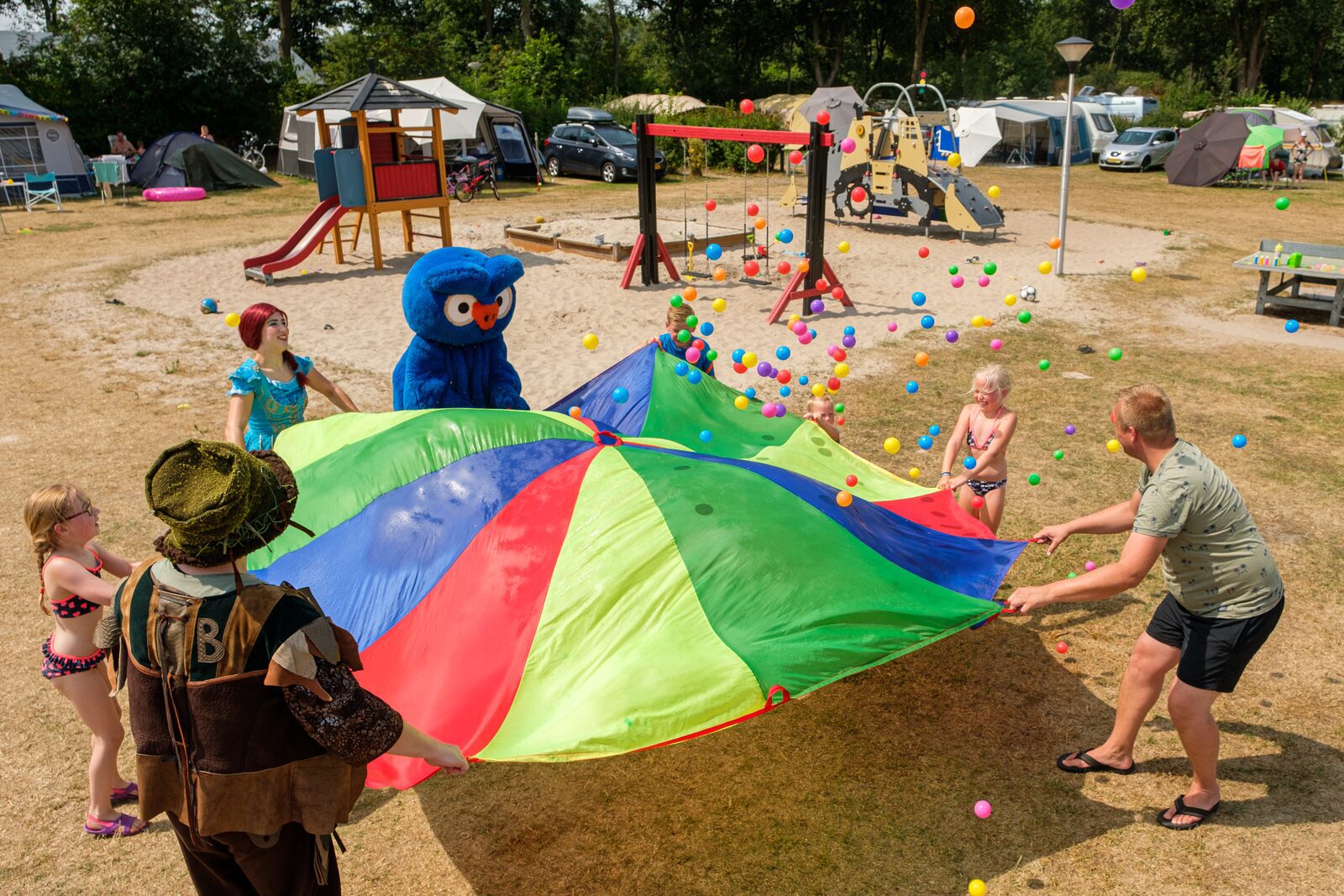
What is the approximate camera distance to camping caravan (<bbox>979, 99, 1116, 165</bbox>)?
3155 cm

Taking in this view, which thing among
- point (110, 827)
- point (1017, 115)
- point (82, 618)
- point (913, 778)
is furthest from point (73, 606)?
point (1017, 115)

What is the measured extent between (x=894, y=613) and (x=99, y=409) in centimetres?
779

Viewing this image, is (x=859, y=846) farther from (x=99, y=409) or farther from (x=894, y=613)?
(x=99, y=409)

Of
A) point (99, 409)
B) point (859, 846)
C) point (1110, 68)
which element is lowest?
point (859, 846)

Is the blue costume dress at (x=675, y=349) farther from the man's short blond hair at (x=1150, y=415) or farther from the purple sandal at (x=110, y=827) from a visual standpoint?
the purple sandal at (x=110, y=827)

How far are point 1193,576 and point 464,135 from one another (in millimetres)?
22437

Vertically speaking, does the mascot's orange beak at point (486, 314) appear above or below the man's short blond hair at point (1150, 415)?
above

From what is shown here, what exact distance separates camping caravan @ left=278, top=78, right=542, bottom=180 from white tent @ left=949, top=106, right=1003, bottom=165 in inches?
527

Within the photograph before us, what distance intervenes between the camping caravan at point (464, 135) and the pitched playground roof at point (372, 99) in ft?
26.8

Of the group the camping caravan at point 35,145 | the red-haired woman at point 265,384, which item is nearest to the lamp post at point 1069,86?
the red-haired woman at point 265,384

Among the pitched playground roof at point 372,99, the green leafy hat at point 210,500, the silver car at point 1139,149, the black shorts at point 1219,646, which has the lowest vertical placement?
the black shorts at point 1219,646

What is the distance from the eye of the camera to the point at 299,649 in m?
2.31

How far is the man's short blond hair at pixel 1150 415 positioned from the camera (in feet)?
11.9

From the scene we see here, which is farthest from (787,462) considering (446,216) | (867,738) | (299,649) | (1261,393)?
(446,216)
